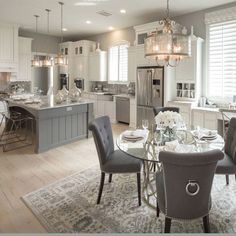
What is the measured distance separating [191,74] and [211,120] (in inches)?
48.0

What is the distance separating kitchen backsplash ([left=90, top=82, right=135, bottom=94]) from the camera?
7623 millimetres

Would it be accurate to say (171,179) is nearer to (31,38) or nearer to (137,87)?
(137,87)

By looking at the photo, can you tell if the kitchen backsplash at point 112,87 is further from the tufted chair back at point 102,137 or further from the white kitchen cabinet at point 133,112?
the tufted chair back at point 102,137

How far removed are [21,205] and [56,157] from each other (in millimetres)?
1679

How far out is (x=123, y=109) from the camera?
24.0 feet

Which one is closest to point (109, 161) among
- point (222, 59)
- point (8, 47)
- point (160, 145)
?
point (160, 145)

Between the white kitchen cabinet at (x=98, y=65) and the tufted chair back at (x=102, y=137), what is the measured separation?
5.45 metres

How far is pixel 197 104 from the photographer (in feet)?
18.4

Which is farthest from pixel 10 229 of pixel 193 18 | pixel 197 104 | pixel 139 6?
pixel 193 18

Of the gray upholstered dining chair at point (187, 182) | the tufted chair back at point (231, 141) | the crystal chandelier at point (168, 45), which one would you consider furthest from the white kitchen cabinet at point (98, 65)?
the gray upholstered dining chair at point (187, 182)

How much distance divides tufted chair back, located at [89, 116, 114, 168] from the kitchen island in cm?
197

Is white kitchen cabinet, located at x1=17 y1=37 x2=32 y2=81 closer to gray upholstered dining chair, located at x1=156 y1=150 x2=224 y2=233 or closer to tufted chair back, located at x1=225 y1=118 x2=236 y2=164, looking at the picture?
tufted chair back, located at x1=225 y1=118 x2=236 y2=164

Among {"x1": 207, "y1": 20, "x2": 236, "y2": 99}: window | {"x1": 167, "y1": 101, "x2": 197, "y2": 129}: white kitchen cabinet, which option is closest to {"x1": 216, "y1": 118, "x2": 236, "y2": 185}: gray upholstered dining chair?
{"x1": 167, "y1": 101, "x2": 197, "y2": 129}: white kitchen cabinet

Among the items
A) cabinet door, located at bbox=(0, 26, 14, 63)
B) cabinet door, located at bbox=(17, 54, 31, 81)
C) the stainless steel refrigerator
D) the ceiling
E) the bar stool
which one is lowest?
the bar stool
